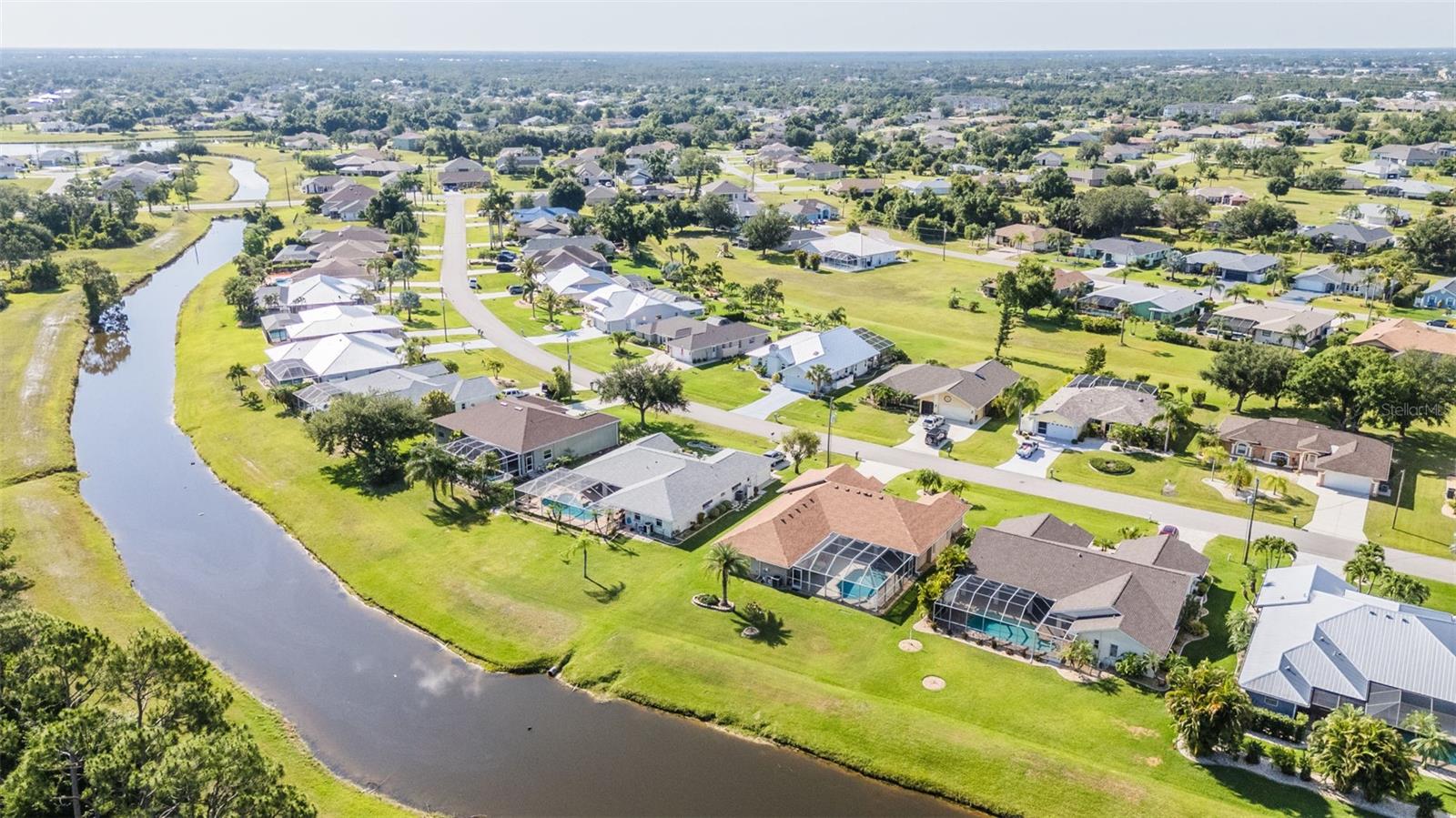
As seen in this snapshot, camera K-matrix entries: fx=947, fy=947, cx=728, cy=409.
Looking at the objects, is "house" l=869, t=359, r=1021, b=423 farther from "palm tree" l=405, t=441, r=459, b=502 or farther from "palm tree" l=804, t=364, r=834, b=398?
"palm tree" l=405, t=441, r=459, b=502

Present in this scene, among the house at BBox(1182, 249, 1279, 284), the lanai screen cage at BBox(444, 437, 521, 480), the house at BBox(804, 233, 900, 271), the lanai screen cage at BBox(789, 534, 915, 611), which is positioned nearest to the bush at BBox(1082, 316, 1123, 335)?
the house at BBox(1182, 249, 1279, 284)

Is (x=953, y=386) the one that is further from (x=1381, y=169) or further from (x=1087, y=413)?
(x=1381, y=169)

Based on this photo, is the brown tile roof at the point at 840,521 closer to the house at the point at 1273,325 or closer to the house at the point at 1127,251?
the house at the point at 1273,325

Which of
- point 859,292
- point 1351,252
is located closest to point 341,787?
point 859,292

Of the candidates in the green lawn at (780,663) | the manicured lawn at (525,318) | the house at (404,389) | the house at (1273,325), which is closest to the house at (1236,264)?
the house at (1273,325)

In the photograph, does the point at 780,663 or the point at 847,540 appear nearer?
the point at 780,663

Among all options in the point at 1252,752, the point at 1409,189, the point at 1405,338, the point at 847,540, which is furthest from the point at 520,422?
the point at 1409,189
